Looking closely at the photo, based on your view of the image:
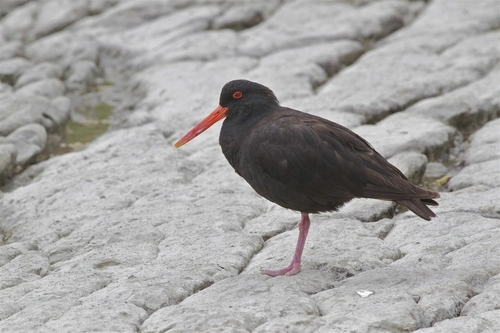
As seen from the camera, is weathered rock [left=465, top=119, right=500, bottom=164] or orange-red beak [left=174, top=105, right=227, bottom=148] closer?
orange-red beak [left=174, top=105, right=227, bottom=148]

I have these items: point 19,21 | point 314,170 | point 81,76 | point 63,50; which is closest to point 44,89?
point 81,76

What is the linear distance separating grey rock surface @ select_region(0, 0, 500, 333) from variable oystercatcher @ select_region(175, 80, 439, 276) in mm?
400

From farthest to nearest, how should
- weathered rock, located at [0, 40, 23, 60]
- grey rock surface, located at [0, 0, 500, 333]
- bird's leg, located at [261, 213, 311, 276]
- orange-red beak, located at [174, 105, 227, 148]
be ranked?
weathered rock, located at [0, 40, 23, 60], orange-red beak, located at [174, 105, 227, 148], bird's leg, located at [261, 213, 311, 276], grey rock surface, located at [0, 0, 500, 333]

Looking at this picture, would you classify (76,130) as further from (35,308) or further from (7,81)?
(35,308)

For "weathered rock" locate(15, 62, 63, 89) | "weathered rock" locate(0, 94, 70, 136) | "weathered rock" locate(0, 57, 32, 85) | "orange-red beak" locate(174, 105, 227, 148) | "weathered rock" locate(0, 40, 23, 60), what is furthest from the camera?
"weathered rock" locate(0, 40, 23, 60)

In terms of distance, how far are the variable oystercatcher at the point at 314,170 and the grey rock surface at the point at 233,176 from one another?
0.40 m

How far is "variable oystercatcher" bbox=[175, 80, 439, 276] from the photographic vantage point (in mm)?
5078

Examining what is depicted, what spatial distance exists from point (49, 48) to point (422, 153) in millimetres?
5520

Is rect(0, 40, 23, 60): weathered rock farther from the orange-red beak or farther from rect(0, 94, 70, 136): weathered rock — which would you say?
the orange-red beak

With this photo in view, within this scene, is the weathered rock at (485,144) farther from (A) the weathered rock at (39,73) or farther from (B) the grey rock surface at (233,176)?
(A) the weathered rock at (39,73)

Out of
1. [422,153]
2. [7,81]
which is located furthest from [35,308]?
[7,81]

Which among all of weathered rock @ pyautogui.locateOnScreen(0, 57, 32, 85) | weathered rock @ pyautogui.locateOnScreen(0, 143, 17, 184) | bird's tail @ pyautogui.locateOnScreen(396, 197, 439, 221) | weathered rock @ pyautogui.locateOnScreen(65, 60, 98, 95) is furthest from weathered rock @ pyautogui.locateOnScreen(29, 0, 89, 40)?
bird's tail @ pyautogui.locateOnScreen(396, 197, 439, 221)

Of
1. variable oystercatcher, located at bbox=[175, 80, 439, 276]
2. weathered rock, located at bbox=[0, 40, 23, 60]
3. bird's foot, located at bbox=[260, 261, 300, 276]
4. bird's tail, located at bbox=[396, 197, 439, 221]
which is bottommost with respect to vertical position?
weathered rock, located at bbox=[0, 40, 23, 60]

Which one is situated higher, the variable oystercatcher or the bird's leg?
the variable oystercatcher
